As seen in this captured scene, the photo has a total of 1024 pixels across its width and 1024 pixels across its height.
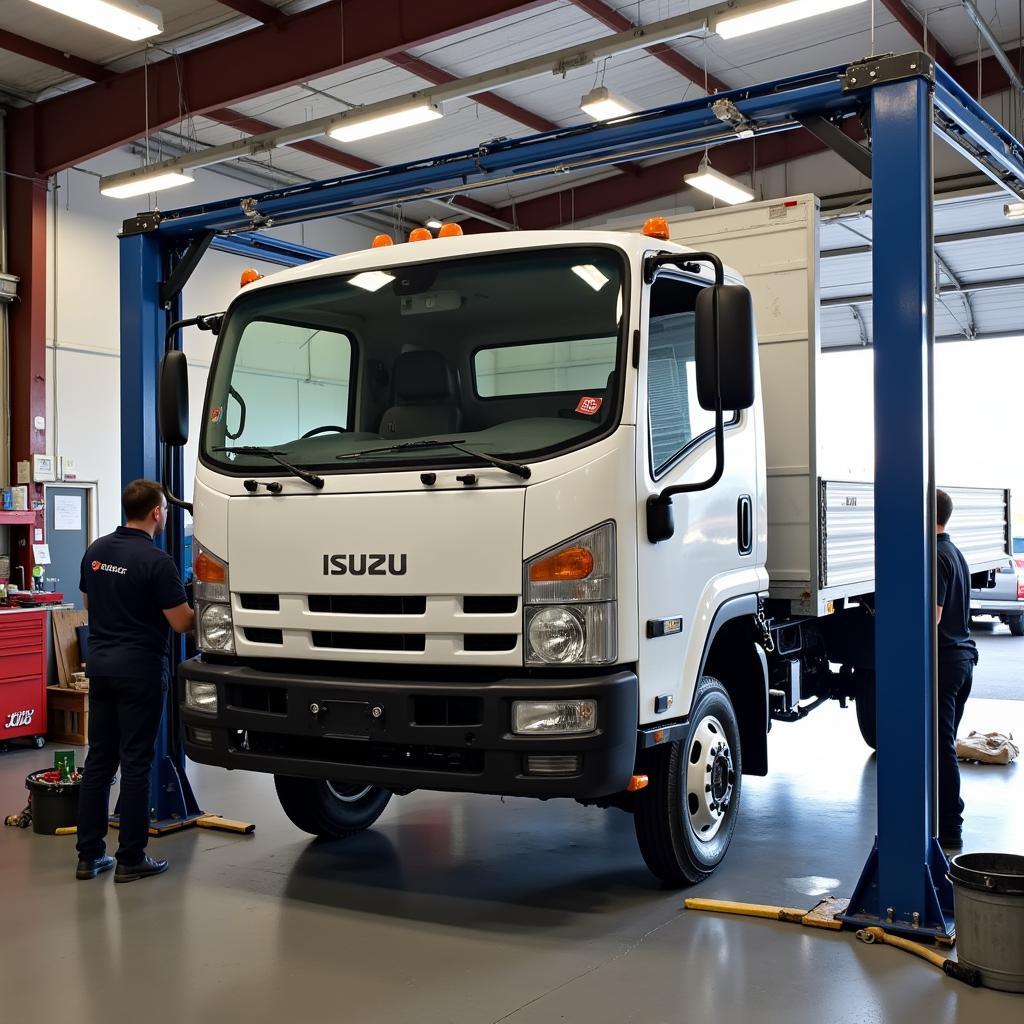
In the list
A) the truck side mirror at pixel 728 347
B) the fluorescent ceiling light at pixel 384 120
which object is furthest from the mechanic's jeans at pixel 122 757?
the fluorescent ceiling light at pixel 384 120

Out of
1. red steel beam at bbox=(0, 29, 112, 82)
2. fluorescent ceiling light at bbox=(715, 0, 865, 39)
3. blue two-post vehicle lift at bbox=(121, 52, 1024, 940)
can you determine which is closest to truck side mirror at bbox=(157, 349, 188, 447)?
blue two-post vehicle lift at bbox=(121, 52, 1024, 940)

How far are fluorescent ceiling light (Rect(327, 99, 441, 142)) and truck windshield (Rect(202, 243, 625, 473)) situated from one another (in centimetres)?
529

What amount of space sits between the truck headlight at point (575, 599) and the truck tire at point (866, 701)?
3.40 m

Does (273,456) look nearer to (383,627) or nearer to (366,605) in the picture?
(366,605)

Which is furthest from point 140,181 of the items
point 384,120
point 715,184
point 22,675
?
point 715,184

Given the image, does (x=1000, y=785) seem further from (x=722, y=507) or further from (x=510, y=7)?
(x=510, y=7)

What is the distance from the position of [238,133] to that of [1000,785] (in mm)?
10826

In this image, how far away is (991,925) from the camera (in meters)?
3.73

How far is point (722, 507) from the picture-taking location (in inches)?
186

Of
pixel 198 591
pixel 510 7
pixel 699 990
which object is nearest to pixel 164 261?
pixel 198 591

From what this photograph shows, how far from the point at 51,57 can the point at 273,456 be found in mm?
8014

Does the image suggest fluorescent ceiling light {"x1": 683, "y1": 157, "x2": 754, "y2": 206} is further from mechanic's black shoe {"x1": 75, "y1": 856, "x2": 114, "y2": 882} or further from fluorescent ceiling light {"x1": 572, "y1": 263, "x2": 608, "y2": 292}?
mechanic's black shoe {"x1": 75, "y1": 856, "x2": 114, "y2": 882}

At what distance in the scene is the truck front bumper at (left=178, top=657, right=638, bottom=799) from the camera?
3.92 metres

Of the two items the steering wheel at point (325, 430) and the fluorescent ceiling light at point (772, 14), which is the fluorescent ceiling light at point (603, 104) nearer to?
the fluorescent ceiling light at point (772, 14)
